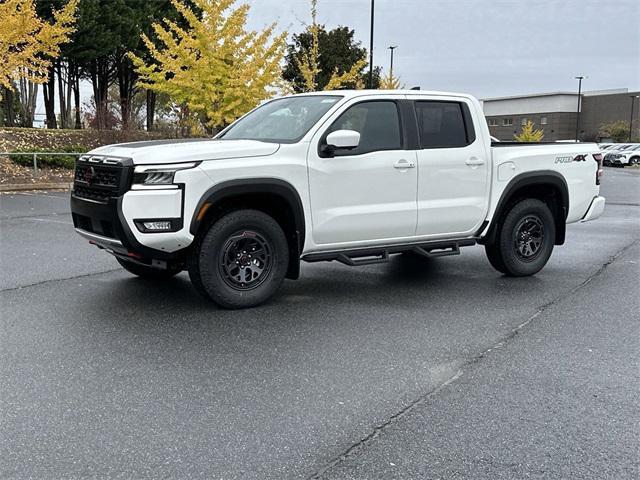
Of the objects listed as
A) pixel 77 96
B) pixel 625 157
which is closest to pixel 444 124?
pixel 77 96

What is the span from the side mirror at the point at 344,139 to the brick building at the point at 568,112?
93.0 meters

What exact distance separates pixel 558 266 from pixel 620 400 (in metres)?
4.50

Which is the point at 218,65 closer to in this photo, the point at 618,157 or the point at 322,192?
the point at 322,192

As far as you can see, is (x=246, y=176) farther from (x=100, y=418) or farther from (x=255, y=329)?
(x=100, y=418)

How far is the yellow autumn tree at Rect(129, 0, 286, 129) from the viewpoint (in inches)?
847

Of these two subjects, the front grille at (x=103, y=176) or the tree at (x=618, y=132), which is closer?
the front grille at (x=103, y=176)

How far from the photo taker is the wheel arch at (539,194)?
7059 millimetres

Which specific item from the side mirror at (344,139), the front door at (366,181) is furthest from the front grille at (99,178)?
the side mirror at (344,139)

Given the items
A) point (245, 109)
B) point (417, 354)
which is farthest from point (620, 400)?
point (245, 109)

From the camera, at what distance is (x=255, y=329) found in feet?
17.2

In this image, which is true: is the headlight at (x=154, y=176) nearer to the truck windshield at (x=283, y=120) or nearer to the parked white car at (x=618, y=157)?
the truck windshield at (x=283, y=120)

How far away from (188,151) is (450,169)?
2718mm

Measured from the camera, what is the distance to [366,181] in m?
6.09

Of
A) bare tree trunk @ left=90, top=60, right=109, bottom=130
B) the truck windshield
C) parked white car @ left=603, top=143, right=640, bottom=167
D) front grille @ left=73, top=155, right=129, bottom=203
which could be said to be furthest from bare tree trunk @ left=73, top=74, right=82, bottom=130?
parked white car @ left=603, top=143, right=640, bottom=167
